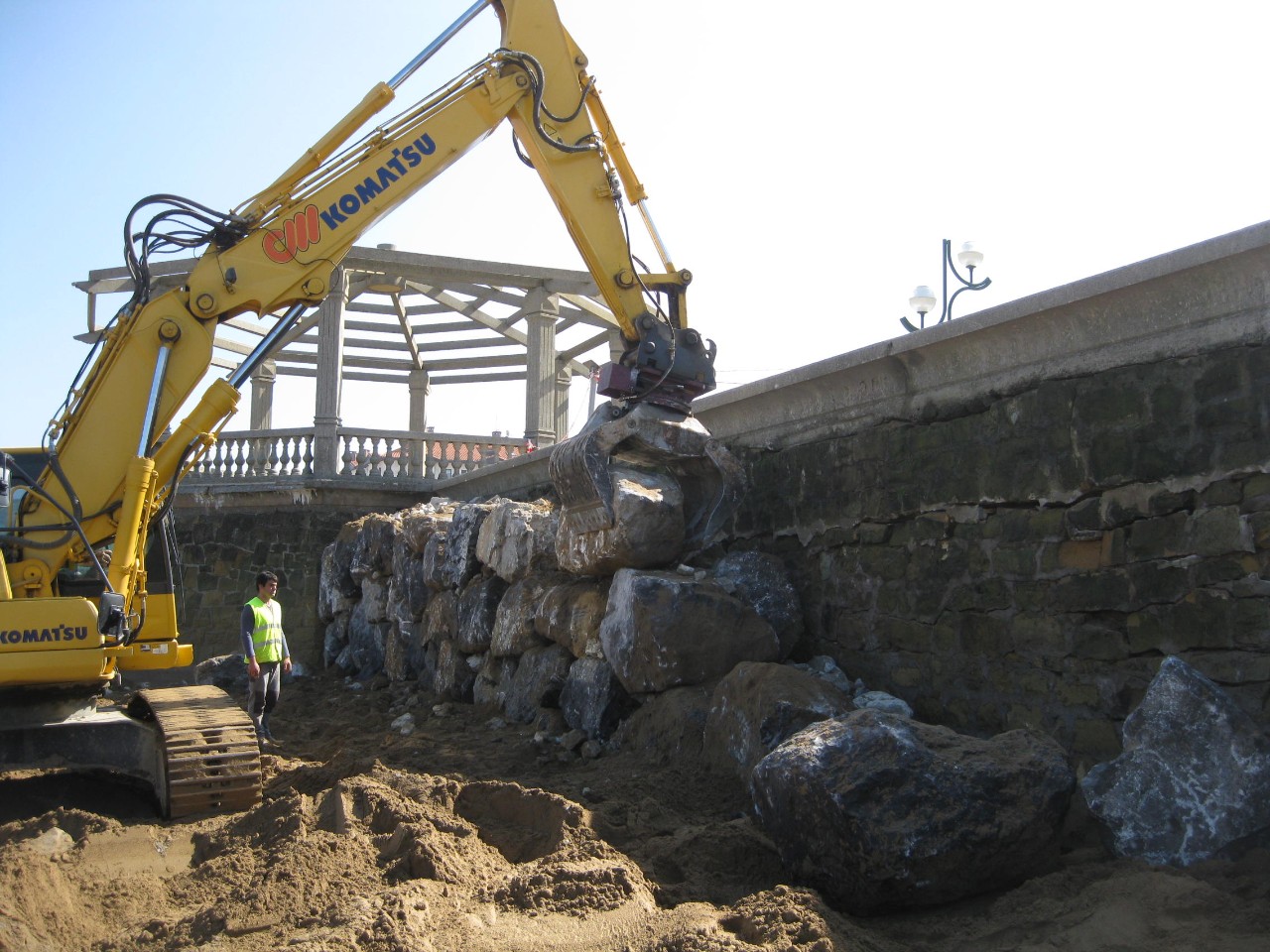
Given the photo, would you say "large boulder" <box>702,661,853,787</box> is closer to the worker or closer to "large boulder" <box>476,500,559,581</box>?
"large boulder" <box>476,500,559,581</box>

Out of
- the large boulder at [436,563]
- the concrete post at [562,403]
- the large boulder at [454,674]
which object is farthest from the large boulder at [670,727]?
the concrete post at [562,403]

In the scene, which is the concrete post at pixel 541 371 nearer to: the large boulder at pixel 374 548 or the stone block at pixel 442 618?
the large boulder at pixel 374 548

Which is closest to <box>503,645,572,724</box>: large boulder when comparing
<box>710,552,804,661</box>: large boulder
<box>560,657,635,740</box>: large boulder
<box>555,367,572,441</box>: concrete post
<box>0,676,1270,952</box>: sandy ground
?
<box>560,657,635,740</box>: large boulder

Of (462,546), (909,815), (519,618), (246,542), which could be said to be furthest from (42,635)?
(246,542)

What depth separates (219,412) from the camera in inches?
244

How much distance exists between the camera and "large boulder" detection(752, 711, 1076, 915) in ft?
12.0

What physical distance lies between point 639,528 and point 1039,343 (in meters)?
2.59

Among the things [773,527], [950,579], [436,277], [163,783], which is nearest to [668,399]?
[773,527]

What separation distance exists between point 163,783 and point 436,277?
11490mm

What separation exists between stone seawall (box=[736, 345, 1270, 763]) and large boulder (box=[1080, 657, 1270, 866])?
1.07ft

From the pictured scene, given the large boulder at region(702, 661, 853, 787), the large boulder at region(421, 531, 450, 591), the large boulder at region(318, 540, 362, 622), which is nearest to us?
the large boulder at region(702, 661, 853, 787)

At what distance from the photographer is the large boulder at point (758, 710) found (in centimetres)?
499

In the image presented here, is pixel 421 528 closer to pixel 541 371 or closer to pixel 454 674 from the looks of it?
pixel 454 674

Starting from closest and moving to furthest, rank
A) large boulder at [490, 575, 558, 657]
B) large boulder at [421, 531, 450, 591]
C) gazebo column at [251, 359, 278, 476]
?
large boulder at [490, 575, 558, 657] < large boulder at [421, 531, 450, 591] < gazebo column at [251, 359, 278, 476]
